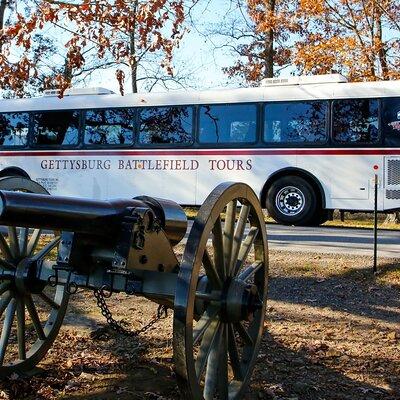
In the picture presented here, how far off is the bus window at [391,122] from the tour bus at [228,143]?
0.07 ft

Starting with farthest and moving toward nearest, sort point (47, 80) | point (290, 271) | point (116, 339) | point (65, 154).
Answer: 1. point (65, 154)
2. point (47, 80)
3. point (290, 271)
4. point (116, 339)

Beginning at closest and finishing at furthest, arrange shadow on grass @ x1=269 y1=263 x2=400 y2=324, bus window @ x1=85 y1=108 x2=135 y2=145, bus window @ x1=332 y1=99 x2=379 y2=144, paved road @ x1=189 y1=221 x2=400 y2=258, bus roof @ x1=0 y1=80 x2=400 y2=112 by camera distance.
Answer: shadow on grass @ x1=269 y1=263 x2=400 y2=324
paved road @ x1=189 y1=221 x2=400 y2=258
bus window @ x1=332 y1=99 x2=379 y2=144
bus roof @ x1=0 y1=80 x2=400 y2=112
bus window @ x1=85 y1=108 x2=135 y2=145

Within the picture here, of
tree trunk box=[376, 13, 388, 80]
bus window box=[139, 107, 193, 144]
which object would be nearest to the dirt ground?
bus window box=[139, 107, 193, 144]

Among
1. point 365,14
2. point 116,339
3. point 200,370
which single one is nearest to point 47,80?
point 116,339

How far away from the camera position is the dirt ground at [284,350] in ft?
14.5

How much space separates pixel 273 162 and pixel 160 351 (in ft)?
33.5

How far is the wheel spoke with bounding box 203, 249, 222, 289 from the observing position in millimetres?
3498

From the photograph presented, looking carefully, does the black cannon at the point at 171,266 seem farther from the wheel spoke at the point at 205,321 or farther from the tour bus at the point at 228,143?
the tour bus at the point at 228,143

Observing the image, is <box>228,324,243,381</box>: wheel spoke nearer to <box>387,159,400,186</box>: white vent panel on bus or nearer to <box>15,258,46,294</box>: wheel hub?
<box>15,258,46,294</box>: wheel hub

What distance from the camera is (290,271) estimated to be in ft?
26.6

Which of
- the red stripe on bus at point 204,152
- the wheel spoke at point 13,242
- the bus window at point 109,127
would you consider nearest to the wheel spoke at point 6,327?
the wheel spoke at point 13,242

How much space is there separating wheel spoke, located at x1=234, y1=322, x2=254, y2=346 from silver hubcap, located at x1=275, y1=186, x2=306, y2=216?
1073cm

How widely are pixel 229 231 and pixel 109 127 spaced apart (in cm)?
1346

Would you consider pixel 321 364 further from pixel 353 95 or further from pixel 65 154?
pixel 65 154
